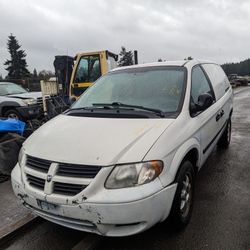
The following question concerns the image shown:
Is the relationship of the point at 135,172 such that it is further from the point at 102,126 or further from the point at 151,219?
the point at 102,126

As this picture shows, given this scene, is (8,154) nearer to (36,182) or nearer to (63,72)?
(36,182)

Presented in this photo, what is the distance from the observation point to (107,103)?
3.74 meters

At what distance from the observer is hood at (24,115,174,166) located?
2527mm

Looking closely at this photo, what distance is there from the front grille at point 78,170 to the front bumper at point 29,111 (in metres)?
7.15

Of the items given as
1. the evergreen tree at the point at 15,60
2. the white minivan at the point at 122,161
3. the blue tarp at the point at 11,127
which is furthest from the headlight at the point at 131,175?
the evergreen tree at the point at 15,60

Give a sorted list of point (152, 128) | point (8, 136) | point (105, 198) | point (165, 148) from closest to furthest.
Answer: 1. point (105, 198)
2. point (165, 148)
3. point (152, 128)
4. point (8, 136)

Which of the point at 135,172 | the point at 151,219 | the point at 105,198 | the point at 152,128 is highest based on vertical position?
the point at 152,128

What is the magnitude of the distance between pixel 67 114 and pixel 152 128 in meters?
1.34

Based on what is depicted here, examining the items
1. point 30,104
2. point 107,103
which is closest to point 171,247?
point 107,103

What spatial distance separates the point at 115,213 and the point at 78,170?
19.4 inches

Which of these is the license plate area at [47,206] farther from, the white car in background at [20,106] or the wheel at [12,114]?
the wheel at [12,114]

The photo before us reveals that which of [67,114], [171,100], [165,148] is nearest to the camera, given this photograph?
[165,148]

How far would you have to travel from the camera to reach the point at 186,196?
308cm

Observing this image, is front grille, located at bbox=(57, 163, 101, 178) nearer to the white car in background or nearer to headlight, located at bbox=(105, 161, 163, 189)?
headlight, located at bbox=(105, 161, 163, 189)
